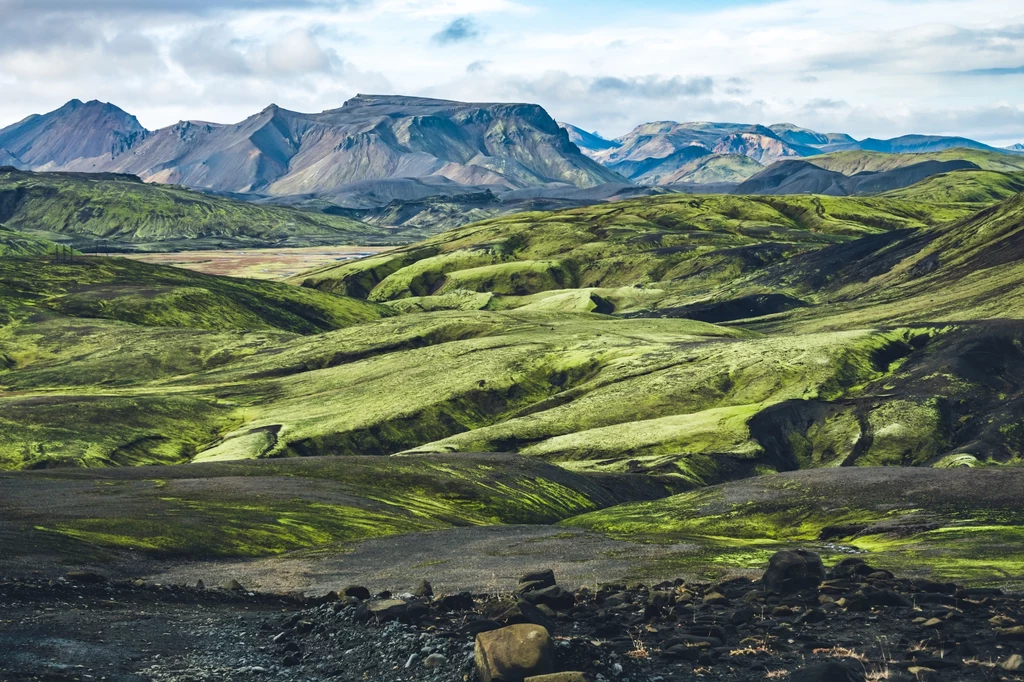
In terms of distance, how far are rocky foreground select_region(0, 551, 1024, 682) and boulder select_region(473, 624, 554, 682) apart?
0.05m

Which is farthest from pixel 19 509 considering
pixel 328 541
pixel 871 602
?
pixel 871 602

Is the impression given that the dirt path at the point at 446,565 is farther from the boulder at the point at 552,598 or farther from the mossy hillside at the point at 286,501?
the boulder at the point at 552,598

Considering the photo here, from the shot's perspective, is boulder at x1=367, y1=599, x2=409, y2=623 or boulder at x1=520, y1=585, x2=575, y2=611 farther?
boulder at x1=520, y1=585, x2=575, y2=611

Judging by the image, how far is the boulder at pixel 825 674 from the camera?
3281cm

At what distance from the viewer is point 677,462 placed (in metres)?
141

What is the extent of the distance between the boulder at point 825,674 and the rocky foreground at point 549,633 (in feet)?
0.15

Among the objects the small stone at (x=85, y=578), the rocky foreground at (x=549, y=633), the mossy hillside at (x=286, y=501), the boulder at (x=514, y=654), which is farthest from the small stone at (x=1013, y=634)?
the mossy hillside at (x=286, y=501)

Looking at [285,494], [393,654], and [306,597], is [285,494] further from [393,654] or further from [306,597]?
[393,654]

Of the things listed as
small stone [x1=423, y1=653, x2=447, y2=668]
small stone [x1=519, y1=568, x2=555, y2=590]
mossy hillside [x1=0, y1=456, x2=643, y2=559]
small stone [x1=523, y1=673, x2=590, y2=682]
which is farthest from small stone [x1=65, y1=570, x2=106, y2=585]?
small stone [x1=523, y1=673, x2=590, y2=682]

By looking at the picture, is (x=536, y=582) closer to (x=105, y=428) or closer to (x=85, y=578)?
(x=85, y=578)

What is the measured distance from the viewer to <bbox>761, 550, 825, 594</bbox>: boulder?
151 ft

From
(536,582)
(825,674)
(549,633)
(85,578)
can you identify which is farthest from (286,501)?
(825,674)

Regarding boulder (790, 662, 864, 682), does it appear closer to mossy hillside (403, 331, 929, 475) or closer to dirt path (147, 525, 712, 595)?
A: dirt path (147, 525, 712, 595)

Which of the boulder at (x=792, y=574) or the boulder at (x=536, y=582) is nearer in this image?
the boulder at (x=792, y=574)
